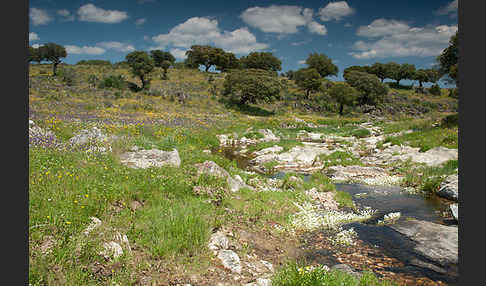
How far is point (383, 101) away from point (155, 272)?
80754mm

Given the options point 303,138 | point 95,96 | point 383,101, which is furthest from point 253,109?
point 383,101

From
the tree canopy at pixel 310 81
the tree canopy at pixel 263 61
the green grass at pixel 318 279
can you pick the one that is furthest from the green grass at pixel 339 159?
the tree canopy at pixel 263 61

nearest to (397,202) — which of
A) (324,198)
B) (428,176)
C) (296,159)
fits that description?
(324,198)

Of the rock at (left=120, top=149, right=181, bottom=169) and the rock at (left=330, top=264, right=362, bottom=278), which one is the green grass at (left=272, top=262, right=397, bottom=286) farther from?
the rock at (left=120, top=149, right=181, bottom=169)

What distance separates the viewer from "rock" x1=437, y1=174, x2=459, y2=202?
11281 mm

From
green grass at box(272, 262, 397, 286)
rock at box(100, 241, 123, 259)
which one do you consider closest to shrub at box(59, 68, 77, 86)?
rock at box(100, 241, 123, 259)

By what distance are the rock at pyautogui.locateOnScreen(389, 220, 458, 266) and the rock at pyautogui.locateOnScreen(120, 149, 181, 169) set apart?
900 cm

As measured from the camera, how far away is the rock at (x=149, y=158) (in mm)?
11102

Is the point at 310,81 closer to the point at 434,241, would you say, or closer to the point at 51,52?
the point at 51,52

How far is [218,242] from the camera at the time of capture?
6.42 metres

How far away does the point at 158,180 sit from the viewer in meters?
8.92
